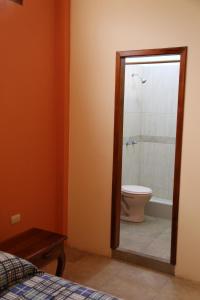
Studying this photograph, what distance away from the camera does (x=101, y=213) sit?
3.41 meters

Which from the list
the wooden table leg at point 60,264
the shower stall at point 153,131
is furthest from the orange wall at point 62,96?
the shower stall at point 153,131

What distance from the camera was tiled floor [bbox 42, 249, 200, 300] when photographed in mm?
2727

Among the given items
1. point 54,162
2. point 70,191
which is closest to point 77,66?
point 54,162

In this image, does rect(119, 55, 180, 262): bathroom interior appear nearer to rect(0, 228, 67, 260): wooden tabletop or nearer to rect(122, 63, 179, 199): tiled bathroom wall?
rect(122, 63, 179, 199): tiled bathroom wall

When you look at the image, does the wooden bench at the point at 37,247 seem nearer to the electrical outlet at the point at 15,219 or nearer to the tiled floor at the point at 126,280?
the electrical outlet at the point at 15,219

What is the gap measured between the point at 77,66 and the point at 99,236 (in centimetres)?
176

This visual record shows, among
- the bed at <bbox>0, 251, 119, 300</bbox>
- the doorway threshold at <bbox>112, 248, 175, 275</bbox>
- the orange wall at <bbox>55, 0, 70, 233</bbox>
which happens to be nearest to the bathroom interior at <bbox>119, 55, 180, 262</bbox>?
the doorway threshold at <bbox>112, 248, 175, 275</bbox>

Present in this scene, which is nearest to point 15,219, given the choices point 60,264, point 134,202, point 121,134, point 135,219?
point 60,264

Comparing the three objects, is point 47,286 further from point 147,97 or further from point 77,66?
point 147,97

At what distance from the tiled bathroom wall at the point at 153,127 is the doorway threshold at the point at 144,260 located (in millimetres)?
1439

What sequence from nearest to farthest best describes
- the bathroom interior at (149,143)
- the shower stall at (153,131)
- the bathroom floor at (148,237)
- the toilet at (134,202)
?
the bathroom floor at (148,237)
the toilet at (134,202)
the bathroom interior at (149,143)
the shower stall at (153,131)

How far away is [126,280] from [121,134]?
4.39 ft

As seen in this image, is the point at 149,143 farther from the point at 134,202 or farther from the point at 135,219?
the point at 135,219

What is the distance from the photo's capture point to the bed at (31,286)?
1740 mm
